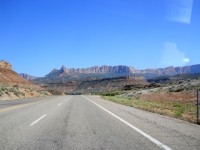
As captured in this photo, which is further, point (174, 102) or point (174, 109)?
point (174, 102)

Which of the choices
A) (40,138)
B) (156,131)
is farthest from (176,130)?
(40,138)

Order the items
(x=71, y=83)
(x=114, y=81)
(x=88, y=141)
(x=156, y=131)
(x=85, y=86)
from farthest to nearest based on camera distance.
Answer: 1. (x=71, y=83)
2. (x=85, y=86)
3. (x=114, y=81)
4. (x=156, y=131)
5. (x=88, y=141)

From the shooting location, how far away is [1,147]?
6.98 m

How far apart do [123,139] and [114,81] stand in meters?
147

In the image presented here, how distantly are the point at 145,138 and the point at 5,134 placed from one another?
4.33 meters

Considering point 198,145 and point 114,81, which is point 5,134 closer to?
point 198,145

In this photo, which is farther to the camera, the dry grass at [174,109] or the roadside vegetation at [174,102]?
the roadside vegetation at [174,102]

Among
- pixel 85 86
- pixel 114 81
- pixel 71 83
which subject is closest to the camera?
pixel 114 81

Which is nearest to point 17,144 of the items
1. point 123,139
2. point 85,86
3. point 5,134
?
point 5,134

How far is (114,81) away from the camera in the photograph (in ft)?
507

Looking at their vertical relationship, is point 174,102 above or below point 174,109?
below

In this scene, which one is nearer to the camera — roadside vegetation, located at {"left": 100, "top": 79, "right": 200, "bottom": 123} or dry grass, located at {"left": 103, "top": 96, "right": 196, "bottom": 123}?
dry grass, located at {"left": 103, "top": 96, "right": 196, "bottom": 123}

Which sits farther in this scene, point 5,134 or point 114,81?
point 114,81

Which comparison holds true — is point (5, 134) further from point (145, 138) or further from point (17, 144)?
point (145, 138)
